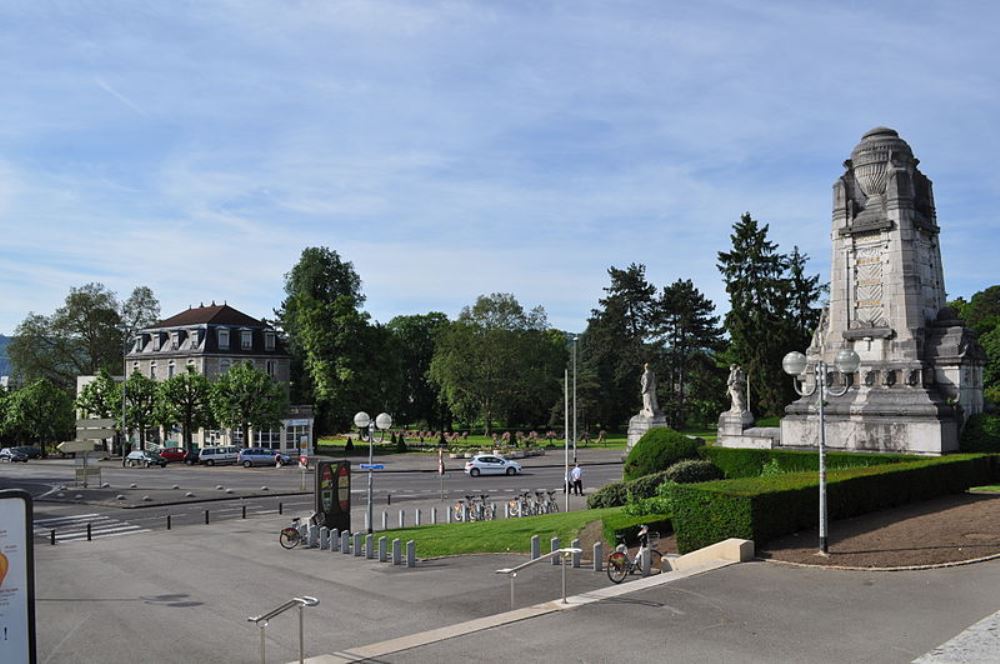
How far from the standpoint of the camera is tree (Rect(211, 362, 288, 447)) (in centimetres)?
5819

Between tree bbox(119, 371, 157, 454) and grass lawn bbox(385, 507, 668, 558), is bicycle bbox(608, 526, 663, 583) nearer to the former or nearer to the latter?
grass lawn bbox(385, 507, 668, 558)

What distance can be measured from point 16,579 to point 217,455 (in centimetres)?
5230

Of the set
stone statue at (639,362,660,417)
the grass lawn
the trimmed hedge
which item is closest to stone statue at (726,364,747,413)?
stone statue at (639,362,660,417)

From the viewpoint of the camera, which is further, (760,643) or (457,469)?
(457,469)

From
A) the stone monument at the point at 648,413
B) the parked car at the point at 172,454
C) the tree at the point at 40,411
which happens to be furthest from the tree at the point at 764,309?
the tree at the point at 40,411

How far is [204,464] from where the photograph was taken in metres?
56.5

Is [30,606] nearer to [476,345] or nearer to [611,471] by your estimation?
[611,471]

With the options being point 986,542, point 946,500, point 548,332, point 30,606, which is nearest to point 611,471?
point 946,500

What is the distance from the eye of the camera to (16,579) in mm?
7250

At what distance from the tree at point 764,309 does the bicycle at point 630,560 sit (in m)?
50.5

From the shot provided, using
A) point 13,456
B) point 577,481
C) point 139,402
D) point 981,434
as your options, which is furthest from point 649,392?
point 13,456

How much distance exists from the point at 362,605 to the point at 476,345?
64306mm

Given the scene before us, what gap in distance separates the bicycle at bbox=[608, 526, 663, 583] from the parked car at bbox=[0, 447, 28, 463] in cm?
6282

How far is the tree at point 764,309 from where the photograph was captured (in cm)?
6384
